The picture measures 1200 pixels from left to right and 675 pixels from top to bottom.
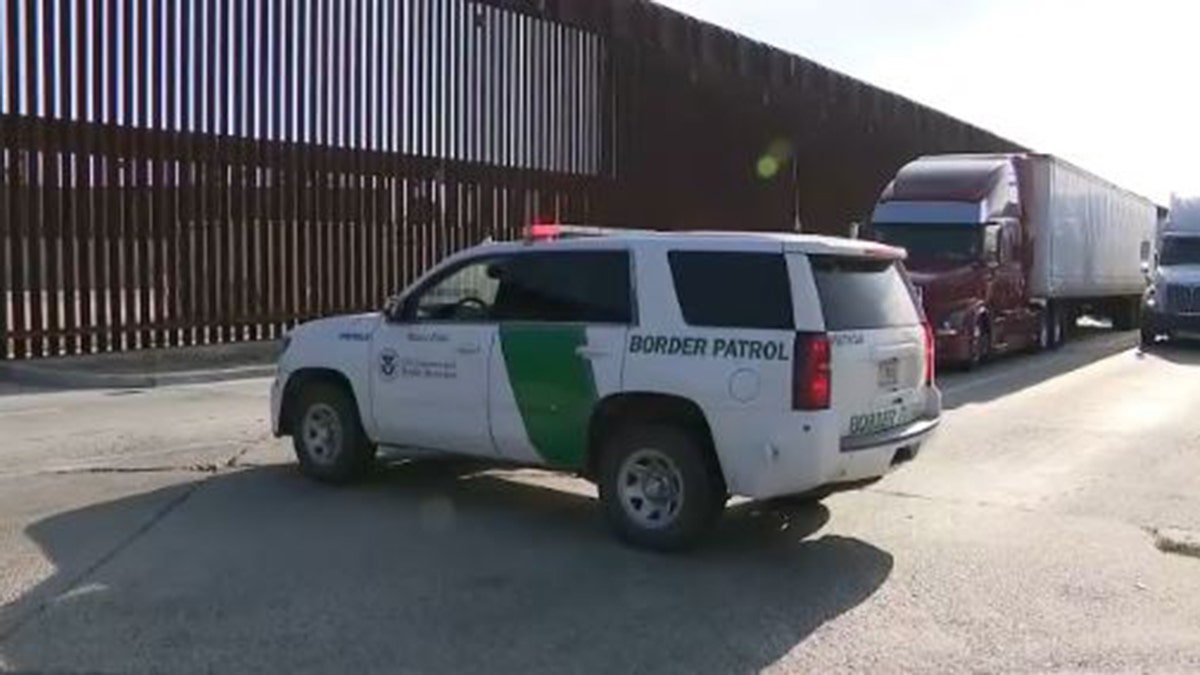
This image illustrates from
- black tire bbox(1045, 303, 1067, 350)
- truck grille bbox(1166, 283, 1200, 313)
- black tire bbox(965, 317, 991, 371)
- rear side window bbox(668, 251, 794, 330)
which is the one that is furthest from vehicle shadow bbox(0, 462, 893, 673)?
truck grille bbox(1166, 283, 1200, 313)

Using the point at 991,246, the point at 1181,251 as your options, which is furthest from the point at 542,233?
the point at 1181,251

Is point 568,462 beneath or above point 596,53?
beneath

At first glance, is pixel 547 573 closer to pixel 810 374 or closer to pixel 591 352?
pixel 591 352

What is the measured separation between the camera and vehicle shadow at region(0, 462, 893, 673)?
18.8 feet

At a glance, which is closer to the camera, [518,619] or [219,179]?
[518,619]

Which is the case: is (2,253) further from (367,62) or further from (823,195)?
(823,195)

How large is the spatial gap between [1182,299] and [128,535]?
22.2m

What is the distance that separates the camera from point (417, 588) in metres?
6.69

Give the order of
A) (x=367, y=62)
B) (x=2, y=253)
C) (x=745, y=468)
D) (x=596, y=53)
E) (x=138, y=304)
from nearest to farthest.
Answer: (x=745, y=468) → (x=2, y=253) → (x=138, y=304) → (x=367, y=62) → (x=596, y=53)

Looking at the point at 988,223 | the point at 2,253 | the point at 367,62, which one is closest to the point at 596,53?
the point at 367,62

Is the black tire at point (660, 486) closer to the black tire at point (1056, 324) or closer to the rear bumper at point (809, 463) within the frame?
the rear bumper at point (809, 463)

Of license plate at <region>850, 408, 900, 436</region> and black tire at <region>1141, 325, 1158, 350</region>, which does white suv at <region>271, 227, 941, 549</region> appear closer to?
license plate at <region>850, 408, 900, 436</region>

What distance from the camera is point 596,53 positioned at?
2820cm

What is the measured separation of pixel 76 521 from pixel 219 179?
11970mm
